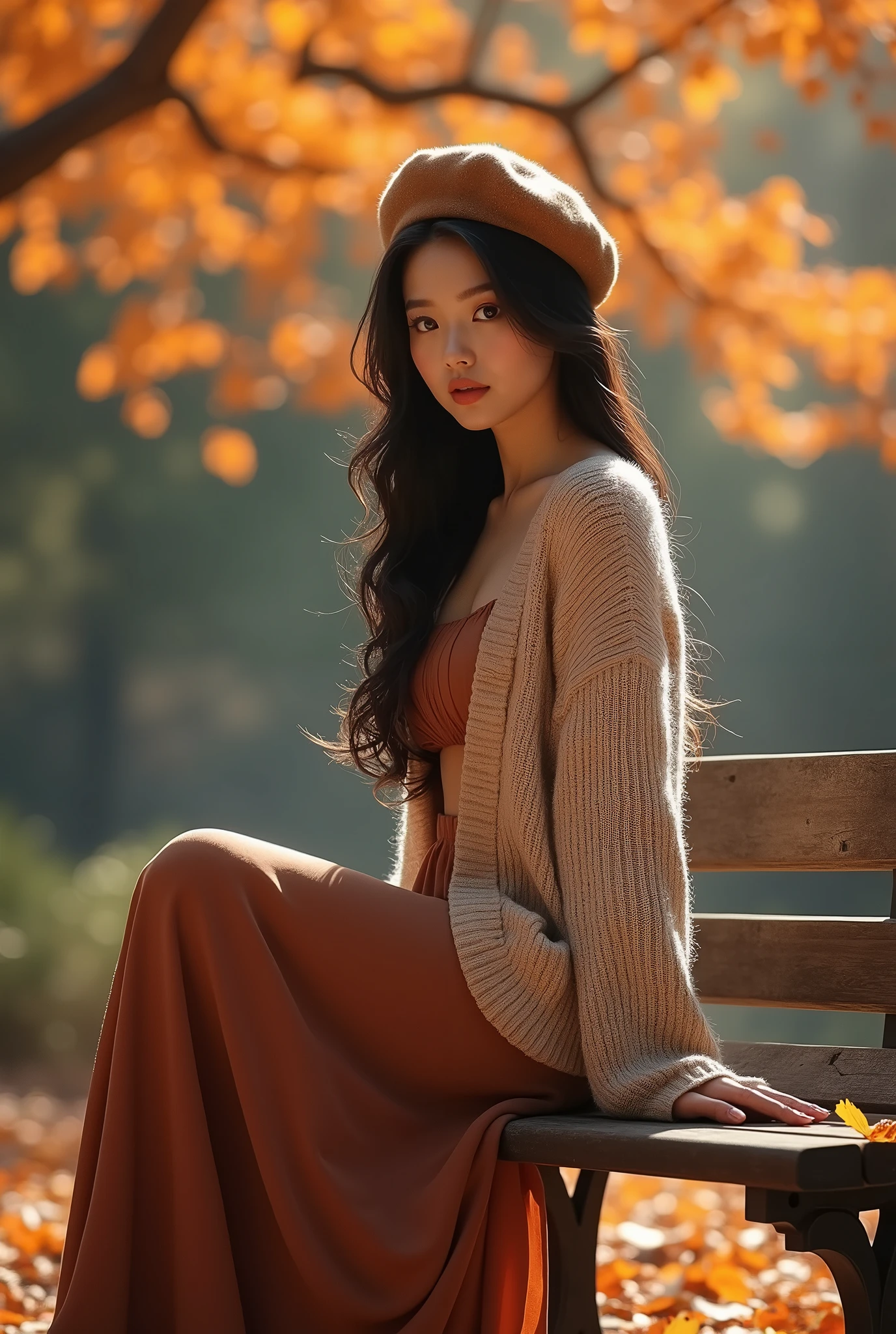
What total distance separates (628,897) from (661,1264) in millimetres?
2213

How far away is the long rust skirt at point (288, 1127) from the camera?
197 centimetres

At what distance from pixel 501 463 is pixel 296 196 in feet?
13.0

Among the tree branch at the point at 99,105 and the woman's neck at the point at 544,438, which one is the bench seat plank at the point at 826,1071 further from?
the tree branch at the point at 99,105

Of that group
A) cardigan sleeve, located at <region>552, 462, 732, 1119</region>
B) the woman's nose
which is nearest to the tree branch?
the woman's nose

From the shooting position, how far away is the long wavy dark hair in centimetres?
258

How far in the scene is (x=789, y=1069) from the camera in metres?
2.69

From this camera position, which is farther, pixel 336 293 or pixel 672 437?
pixel 672 437

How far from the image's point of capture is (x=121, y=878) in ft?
27.6

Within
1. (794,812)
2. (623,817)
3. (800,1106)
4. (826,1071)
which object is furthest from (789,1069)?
(623,817)

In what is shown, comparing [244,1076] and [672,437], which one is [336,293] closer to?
[672,437]

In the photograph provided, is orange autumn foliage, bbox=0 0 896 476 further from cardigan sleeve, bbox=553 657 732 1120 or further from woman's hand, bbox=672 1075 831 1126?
woman's hand, bbox=672 1075 831 1126

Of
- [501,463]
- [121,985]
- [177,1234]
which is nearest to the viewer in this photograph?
[177,1234]

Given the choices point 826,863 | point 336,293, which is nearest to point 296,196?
point 336,293

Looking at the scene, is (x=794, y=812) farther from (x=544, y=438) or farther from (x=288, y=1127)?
(x=288, y=1127)
